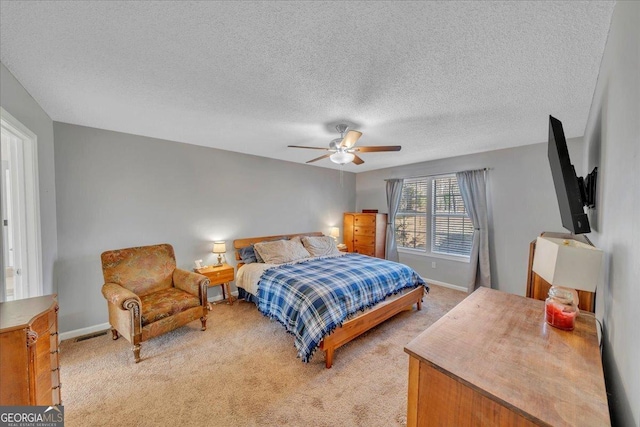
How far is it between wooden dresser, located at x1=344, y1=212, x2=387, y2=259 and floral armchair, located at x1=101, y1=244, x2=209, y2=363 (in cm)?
333

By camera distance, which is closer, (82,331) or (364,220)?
(82,331)

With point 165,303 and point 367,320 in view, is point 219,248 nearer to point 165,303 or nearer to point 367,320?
point 165,303

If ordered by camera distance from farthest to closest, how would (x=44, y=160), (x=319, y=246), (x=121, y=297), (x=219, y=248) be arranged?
(x=319, y=246) < (x=219, y=248) < (x=44, y=160) < (x=121, y=297)

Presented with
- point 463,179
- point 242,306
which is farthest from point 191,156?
point 463,179

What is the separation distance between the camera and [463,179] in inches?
157

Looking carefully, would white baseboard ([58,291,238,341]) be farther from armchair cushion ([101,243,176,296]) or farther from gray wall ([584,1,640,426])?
gray wall ([584,1,640,426])

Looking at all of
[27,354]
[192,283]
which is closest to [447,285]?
[192,283]

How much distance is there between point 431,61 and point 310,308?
7.16 feet

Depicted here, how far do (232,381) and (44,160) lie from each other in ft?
9.03

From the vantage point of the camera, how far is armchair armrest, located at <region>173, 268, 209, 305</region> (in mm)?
2664

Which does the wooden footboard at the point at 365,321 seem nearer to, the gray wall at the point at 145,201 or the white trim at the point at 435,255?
the white trim at the point at 435,255

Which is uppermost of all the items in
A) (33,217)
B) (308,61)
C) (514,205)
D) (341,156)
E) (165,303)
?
(308,61)

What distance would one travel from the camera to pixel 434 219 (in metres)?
4.55

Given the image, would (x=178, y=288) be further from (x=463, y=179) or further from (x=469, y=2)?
(x=463, y=179)
